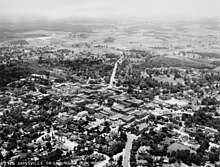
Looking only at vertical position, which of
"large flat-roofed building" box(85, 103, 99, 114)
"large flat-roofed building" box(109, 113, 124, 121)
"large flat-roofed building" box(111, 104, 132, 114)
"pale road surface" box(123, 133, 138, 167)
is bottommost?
"pale road surface" box(123, 133, 138, 167)

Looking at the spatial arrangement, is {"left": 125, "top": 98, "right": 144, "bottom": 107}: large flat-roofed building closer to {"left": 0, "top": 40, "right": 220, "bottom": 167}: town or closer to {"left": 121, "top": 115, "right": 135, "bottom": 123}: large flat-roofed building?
{"left": 0, "top": 40, "right": 220, "bottom": 167}: town

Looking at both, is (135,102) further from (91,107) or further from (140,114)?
(91,107)

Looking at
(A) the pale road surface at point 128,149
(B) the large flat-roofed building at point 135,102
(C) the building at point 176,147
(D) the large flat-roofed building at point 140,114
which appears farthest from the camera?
(B) the large flat-roofed building at point 135,102

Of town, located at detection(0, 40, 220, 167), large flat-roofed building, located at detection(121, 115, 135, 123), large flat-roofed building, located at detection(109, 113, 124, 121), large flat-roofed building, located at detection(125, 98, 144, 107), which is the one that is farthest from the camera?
large flat-roofed building, located at detection(125, 98, 144, 107)

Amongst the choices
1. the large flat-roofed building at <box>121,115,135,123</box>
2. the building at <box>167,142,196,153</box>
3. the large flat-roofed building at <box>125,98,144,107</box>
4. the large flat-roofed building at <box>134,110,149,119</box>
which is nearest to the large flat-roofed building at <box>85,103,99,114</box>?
the large flat-roofed building at <box>121,115,135,123</box>

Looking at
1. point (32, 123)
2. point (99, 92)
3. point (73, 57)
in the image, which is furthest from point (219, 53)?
point (32, 123)

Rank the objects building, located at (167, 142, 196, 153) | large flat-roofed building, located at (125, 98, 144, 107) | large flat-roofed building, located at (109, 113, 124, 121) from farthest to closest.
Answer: large flat-roofed building, located at (125, 98, 144, 107), large flat-roofed building, located at (109, 113, 124, 121), building, located at (167, 142, 196, 153)

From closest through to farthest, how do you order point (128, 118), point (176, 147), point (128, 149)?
point (176, 147)
point (128, 149)
point (128, 118)

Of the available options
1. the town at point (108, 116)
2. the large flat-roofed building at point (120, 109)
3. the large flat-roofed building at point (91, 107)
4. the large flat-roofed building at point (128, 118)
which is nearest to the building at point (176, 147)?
the town at point (108, 116)

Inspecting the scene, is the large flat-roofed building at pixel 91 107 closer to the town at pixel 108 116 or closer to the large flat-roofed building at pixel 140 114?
the town at pixel 108 116

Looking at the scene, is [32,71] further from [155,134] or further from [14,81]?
[155,134]

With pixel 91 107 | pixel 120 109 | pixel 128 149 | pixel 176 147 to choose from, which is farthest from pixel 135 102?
pixel 176 147

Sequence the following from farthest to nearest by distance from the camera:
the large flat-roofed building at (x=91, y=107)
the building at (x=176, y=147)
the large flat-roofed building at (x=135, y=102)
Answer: the large flat-roofed building at (x=135, y=102), the large flat-roofed building at (x=91, y=107), the building at (x=176, y=147)
